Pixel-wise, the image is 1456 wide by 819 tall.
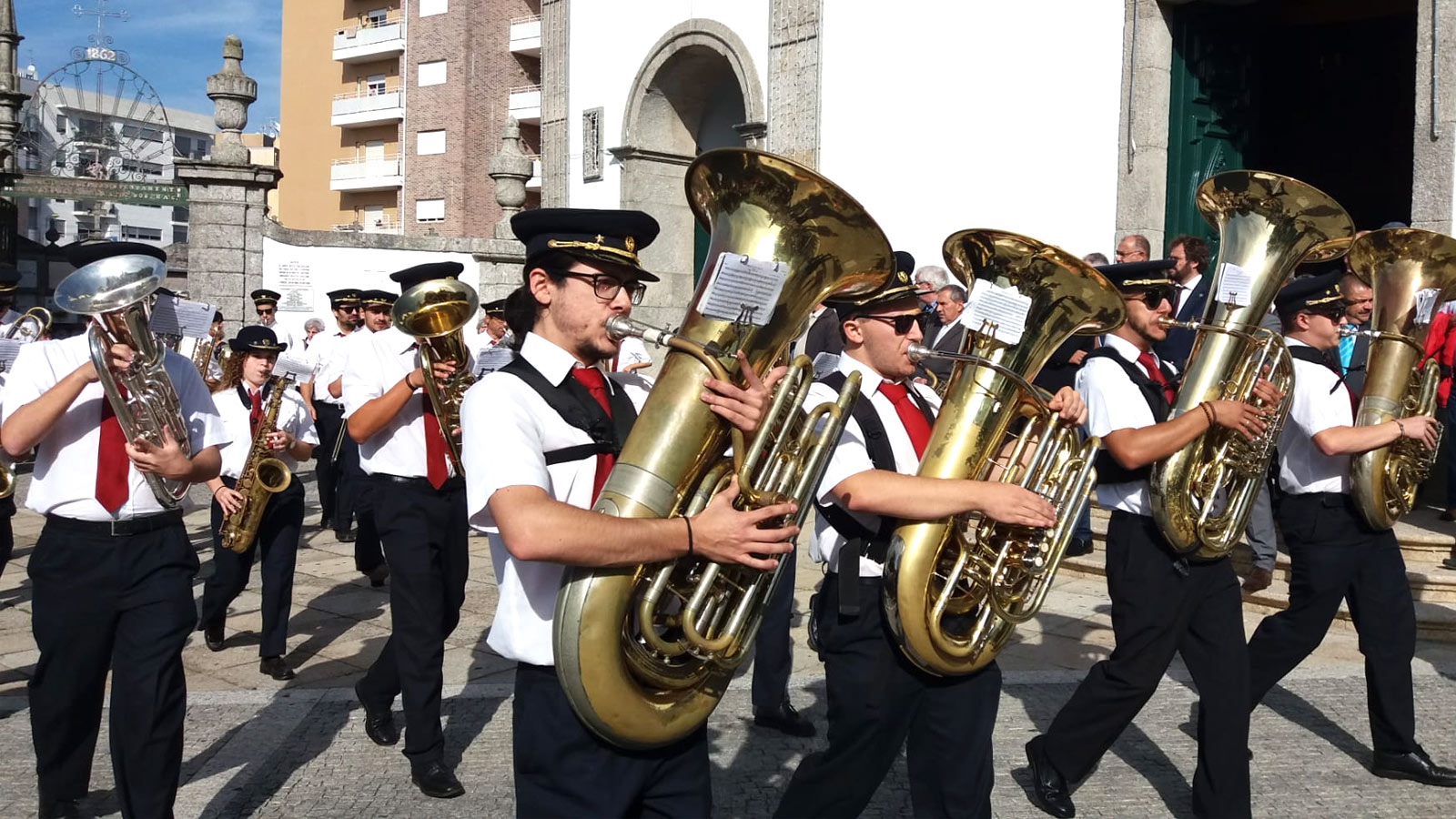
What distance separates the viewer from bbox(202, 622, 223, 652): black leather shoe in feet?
21.5

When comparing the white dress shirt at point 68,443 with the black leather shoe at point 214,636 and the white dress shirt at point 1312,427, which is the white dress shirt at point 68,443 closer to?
the black leather shoe at point 214,636

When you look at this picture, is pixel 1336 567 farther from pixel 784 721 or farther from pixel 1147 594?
pixel 784 721

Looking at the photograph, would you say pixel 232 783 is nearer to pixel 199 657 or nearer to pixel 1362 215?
pixel 199 657

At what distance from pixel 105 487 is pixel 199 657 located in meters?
3.01

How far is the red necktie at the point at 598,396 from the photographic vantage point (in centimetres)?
264

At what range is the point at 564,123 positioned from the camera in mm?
17125

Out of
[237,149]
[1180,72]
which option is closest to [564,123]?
[237,149]

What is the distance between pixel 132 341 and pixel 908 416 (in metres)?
2.16

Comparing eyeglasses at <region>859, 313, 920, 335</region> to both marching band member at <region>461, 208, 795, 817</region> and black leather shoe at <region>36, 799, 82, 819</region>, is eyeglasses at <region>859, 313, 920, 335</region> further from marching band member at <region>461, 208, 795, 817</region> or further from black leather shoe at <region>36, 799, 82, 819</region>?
black leather shoe at <region>36, 799, 82, 819</region>

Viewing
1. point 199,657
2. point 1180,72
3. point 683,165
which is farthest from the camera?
point 683,165

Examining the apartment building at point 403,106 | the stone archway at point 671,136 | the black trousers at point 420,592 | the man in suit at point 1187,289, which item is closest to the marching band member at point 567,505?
the black trousers at point 420,592

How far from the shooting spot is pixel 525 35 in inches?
1670

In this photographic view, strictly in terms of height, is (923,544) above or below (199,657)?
above

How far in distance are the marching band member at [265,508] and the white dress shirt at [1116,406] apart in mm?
3858
